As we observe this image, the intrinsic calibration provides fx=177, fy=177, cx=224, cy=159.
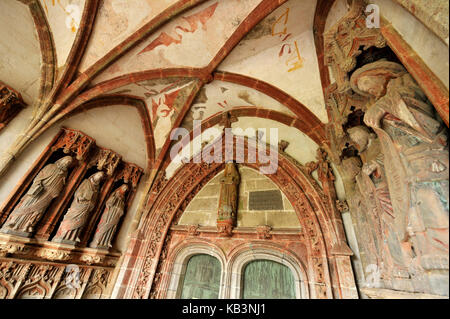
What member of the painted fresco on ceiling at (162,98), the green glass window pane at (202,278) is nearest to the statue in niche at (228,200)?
the green glass window pane at (202,278)

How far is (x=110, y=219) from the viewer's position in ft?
13.1

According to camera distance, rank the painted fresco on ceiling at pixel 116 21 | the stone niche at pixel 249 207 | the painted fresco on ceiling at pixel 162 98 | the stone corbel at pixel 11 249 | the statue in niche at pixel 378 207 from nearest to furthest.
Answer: the statue in niche at pixel 378 207 → the stone corbel at pixel 11 249 → the painted fresco on ceiling at pixel 116 21 → the stone niche at pixel 249 207 → the painted fresco on ceiling at pixel 162 98

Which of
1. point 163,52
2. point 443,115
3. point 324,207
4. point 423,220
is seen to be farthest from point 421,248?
point 163,52

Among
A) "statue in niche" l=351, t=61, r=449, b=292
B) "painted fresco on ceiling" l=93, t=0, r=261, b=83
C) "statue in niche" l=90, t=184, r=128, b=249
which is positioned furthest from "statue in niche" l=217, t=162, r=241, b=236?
"statue in niche" l=351, t=61, r=449, b=292

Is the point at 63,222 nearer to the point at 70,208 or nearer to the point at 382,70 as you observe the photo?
the point at 70,208

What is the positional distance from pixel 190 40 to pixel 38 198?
4043mm

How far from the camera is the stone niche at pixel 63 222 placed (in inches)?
113

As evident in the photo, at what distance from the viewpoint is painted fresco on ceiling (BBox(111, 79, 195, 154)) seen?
4316 mm

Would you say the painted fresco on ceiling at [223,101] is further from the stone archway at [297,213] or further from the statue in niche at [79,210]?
the statue in niche at [79,210]

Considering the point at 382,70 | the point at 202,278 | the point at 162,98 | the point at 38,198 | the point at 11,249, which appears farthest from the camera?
the point at 162,98

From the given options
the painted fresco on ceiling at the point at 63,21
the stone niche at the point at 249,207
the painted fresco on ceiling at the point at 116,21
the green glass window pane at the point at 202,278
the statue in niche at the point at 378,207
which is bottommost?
the green glass window pane at the point at 202,278

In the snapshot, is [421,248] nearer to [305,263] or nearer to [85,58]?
[305,263]

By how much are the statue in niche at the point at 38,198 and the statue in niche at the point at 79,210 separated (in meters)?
0.35

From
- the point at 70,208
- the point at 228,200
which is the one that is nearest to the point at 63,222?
the point at 70,208
